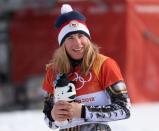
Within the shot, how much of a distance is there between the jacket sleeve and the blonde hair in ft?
0.64

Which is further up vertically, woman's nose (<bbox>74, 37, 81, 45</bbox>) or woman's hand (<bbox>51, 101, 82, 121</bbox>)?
woman's nose (<bbox>74, 37, 81, 45</bbox>)

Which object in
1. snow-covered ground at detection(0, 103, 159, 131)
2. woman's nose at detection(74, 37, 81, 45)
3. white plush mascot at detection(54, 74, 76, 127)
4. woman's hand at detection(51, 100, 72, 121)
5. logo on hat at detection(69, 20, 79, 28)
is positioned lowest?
woman's hand at detection(51, 100, 72, 121)

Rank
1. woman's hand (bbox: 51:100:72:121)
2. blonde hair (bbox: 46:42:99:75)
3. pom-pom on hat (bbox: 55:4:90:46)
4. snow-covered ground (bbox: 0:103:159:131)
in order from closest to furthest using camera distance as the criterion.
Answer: woman's hand (bbox: 51:100:72:121) < blonde hair (bbox: 46:42:99:75) < pom-pom on hat (bbox: 55:4:90:46) < snow-covered ground (bbox: 0:103:159:131)

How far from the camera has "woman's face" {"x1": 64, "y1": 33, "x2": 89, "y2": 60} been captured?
3.62 meters

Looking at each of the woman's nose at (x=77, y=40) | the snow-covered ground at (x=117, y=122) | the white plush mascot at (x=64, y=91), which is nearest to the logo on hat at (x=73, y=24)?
the woman's nose at (x=77, y=40)

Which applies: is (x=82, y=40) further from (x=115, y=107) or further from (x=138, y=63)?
(x=138, y=63)

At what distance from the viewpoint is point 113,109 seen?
11.6ft

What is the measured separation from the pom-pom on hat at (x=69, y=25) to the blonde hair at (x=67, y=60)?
0.10 metres

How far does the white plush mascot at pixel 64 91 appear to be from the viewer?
3.47 m

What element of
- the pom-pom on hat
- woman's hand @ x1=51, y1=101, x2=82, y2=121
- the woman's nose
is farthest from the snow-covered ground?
woman's hand @ x1=51, y1=101, x2=82, y2=121

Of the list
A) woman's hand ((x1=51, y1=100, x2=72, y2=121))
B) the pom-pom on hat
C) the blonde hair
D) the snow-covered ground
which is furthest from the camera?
the snow-covered ground

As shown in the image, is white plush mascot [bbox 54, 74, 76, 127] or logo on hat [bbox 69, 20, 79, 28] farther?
logo on hat [bbox 69, 20, 79, 28]

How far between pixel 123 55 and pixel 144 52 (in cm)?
52

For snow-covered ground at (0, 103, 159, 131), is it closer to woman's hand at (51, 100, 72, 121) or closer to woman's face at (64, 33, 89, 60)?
woman's face at (64, 33, 89, 60)
